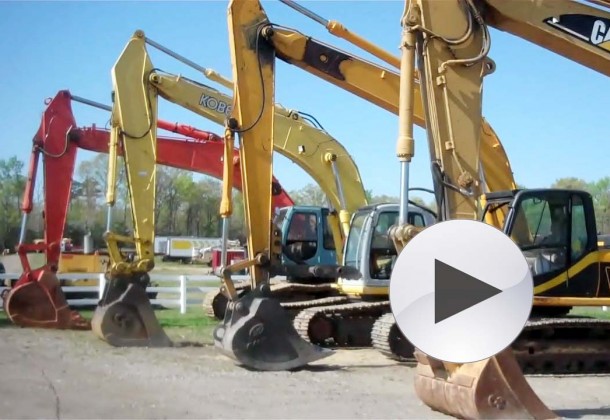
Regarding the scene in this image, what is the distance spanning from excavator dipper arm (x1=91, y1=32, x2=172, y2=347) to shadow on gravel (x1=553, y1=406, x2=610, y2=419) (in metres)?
7.38

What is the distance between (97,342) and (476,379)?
8.66 m

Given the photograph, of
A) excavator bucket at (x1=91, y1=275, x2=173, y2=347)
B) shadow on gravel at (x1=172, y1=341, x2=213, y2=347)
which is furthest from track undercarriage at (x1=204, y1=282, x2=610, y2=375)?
excavator bucket at (x1=91, y1=275, x2=173, y2=347)

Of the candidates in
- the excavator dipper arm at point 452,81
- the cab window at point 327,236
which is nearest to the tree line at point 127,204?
the cab window at point 327,236

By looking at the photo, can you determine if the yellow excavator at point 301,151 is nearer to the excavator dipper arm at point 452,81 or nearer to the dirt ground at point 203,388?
the dirt ground at point 203,388

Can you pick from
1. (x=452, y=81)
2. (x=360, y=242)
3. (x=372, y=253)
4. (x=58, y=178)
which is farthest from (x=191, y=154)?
(x=452, y=81)

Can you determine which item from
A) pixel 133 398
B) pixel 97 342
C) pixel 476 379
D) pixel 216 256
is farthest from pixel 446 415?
pixel 216 256

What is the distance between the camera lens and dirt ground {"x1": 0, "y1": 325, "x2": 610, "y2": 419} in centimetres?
822

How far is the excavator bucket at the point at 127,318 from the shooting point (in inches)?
553

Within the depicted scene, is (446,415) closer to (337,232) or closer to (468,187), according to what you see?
(468,187)

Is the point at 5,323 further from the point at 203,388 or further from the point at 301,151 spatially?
Result: the point at 203,388

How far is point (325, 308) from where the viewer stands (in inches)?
555
